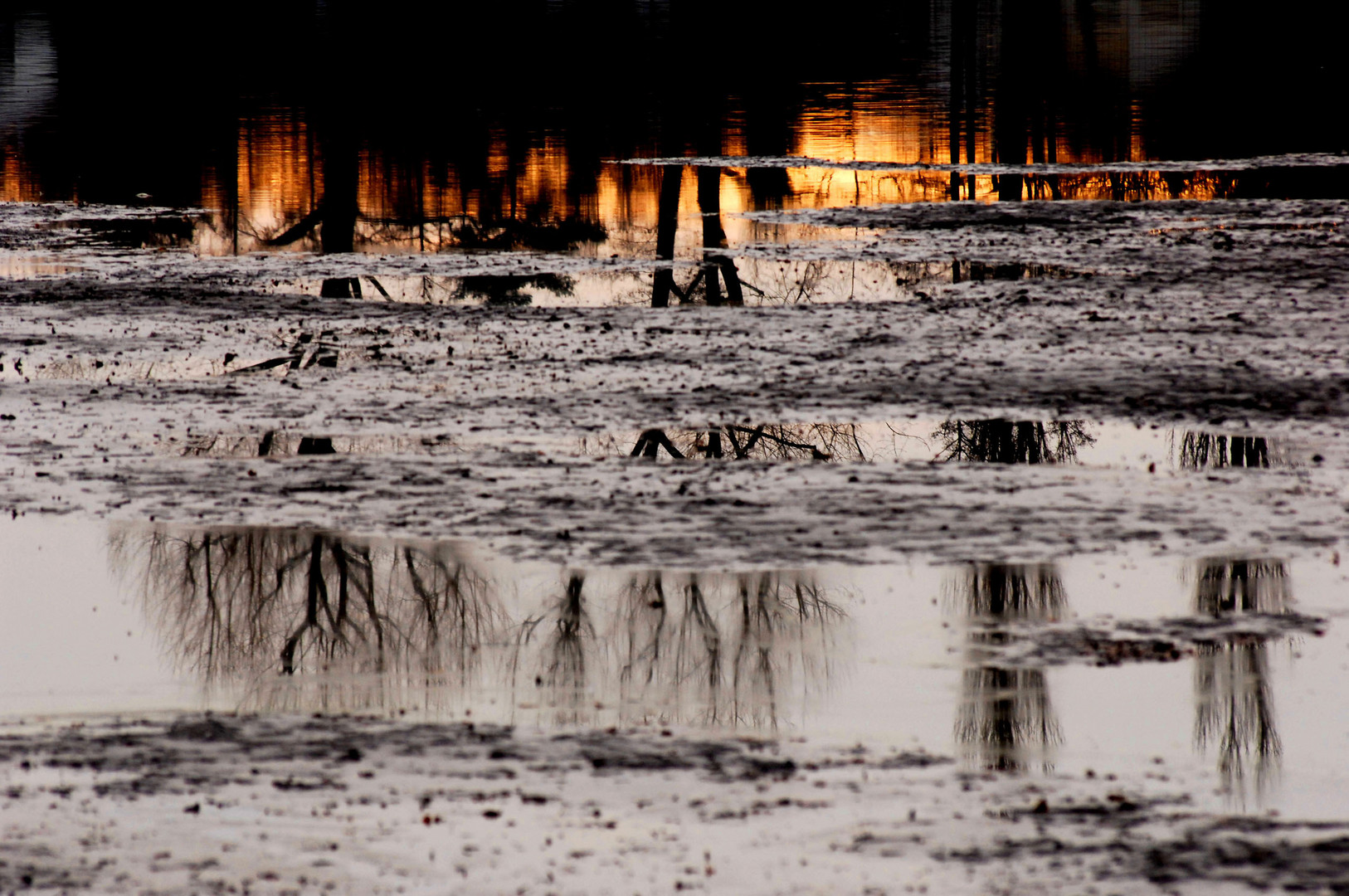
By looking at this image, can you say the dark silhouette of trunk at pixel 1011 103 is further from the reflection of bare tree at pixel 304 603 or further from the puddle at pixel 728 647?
the reflection of bare tree at pixel 304 603

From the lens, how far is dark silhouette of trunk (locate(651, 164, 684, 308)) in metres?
17.4

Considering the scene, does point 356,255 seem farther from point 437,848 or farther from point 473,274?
point 437,848

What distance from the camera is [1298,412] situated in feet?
37.6

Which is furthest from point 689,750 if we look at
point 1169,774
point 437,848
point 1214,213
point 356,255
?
point 1214,213

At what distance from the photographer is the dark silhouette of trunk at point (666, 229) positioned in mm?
17359

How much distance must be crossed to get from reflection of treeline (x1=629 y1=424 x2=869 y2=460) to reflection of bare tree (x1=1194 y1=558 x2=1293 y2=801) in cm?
300

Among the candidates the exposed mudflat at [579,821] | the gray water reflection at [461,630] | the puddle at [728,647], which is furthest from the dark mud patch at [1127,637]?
the exposed mudflat at [579,821]

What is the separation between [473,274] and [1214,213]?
29.6ft

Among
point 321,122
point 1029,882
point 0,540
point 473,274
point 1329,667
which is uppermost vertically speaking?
point 321,122

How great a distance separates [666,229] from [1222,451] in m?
11.1

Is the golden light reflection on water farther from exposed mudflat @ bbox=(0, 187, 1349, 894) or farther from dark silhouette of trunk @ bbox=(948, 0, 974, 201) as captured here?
exposed mudflat @ bbox=(0, 187, 1349, 894)

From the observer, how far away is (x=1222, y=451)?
423 inches

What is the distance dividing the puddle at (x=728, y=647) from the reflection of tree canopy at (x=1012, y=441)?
7.05 ft

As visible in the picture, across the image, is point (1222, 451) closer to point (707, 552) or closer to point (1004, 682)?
point (707, 552)
